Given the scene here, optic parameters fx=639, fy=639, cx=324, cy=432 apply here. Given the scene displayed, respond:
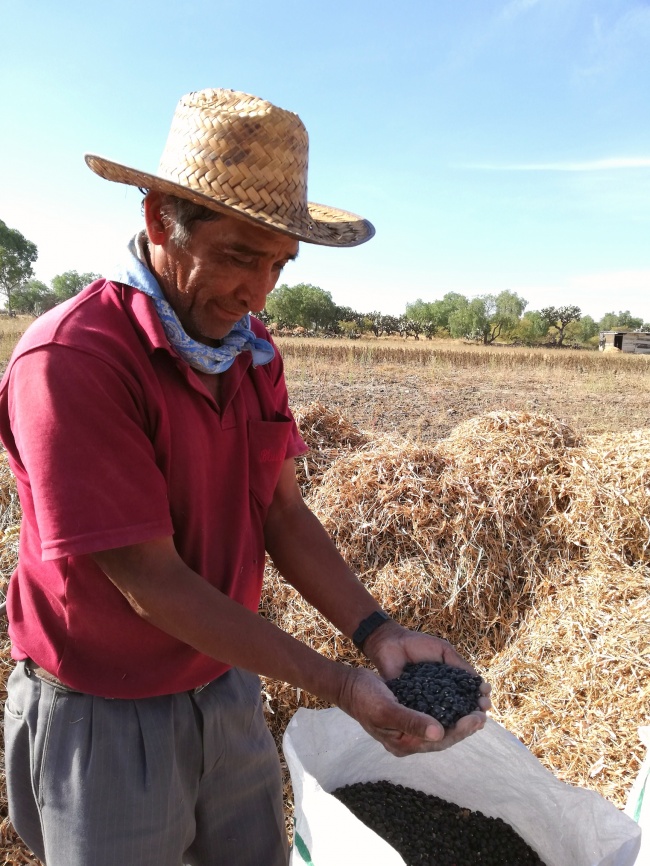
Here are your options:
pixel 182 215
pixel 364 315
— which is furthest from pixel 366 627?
pixel 364 315

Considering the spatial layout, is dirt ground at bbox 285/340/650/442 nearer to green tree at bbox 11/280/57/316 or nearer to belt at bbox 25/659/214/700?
belt at bbox 25/659/214/700

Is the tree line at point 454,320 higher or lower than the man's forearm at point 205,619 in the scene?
higher

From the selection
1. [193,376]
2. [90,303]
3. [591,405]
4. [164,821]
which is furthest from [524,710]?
[591,405]

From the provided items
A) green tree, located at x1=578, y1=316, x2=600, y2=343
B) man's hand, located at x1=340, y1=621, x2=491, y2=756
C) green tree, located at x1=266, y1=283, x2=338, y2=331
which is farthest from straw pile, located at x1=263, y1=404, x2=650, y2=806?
green tree, located at x1=578, y1=316, x2=600, y2=343

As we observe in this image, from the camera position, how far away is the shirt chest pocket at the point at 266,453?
1462 mm

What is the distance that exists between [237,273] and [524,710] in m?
2.64

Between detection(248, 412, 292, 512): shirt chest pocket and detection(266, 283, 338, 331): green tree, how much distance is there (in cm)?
5783

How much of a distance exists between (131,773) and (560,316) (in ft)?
210

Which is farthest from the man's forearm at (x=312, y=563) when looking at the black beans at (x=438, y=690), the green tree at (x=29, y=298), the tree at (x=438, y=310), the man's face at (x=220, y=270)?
the tree at (x=438, y=310)

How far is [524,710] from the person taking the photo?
3023 mm

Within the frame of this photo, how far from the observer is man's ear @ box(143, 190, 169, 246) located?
129 cm

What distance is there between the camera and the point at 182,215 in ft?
4.09

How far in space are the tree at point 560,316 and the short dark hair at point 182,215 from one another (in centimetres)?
6202

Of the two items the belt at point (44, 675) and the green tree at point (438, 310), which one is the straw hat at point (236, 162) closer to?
the belt at point (44, 675)
